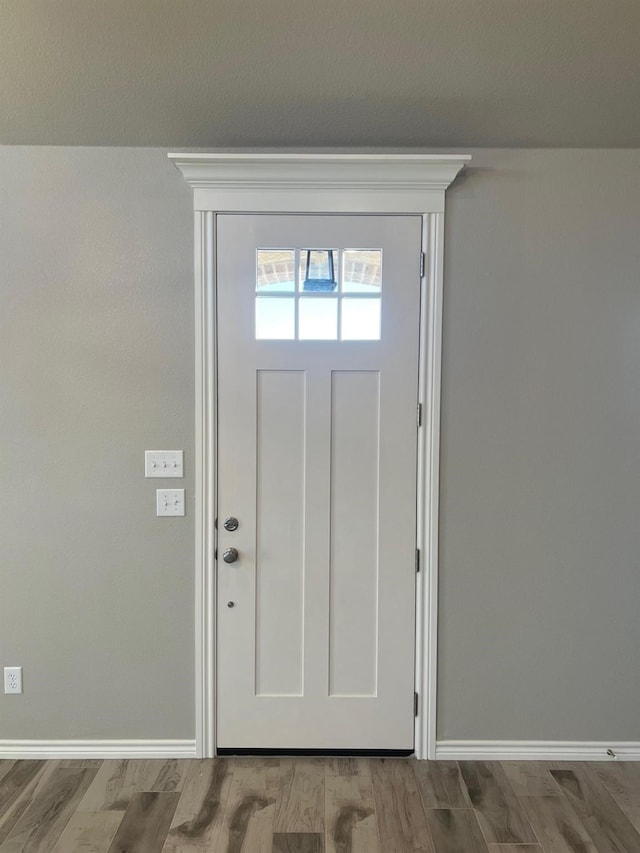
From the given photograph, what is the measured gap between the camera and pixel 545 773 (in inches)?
90.0

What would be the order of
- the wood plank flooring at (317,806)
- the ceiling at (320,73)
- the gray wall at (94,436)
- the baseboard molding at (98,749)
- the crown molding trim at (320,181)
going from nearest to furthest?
the ceiling at (320,73) < the wood plank flooring at (317,806) < the crown molding trim at (320,181) < the gray wall at (94,436) < the baseboard molding at (98,749)

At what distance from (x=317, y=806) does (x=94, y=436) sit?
1622 millimetres

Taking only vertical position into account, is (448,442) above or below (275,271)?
below

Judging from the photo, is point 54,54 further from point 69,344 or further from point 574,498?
point 574,498

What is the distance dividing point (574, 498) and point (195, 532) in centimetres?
154

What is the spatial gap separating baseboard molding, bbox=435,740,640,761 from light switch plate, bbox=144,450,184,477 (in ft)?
5.10

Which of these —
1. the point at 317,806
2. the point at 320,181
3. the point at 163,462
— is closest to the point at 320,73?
the point at 320,181

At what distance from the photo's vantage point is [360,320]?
2281 mm

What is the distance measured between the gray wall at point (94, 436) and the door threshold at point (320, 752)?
0.71ft

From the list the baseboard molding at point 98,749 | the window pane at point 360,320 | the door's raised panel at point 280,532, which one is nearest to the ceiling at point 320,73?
the window pane at point 360,320

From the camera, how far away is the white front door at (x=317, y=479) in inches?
89.3

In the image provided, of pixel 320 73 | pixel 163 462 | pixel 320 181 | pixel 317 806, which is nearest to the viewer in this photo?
pixel 320 73

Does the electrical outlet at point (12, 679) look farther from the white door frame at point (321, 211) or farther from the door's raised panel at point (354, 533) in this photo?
the door's raised panel at point (354, 533)

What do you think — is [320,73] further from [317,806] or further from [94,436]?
[317,806]
